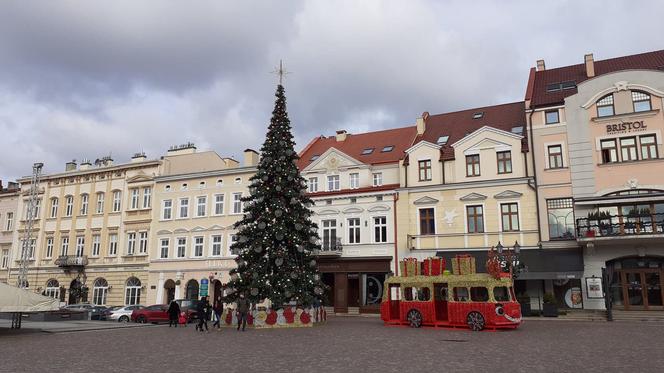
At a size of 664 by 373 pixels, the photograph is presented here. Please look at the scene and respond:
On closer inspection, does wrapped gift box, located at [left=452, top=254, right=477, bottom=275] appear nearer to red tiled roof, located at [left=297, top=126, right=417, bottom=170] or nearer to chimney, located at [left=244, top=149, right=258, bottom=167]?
red tiled roof, located at [left=297, top=126, right=417, bottom=170]

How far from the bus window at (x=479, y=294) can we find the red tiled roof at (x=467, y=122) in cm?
1379

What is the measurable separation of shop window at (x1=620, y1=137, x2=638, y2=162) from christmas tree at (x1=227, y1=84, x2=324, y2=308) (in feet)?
57.7

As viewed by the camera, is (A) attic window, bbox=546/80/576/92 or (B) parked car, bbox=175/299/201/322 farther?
(A) attic window, bbox=546/80/576/92

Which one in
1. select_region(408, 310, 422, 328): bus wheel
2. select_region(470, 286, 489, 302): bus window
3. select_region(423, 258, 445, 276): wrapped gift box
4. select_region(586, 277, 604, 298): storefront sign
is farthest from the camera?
select_region(586, 277, 604, 298): storefront sign

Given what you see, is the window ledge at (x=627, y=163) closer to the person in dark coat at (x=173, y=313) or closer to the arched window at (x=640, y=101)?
the arched window at (x=640, y=101)

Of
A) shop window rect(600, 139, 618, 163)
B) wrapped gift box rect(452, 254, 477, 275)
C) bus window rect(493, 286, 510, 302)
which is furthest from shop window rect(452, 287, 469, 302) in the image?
shop window rect(600, 139, 618, 163)

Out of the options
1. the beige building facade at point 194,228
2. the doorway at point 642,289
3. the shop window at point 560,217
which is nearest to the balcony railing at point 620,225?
the shop window at point 560,217

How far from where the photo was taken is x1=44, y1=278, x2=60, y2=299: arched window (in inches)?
1747

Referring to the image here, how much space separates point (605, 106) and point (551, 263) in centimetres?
930

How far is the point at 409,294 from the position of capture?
23.0 metres

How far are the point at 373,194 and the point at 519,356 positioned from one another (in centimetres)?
2247

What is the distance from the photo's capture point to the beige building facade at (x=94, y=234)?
42.2 m

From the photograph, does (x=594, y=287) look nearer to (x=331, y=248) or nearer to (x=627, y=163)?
(x=627, y=163)

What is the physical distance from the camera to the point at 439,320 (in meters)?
22.5
